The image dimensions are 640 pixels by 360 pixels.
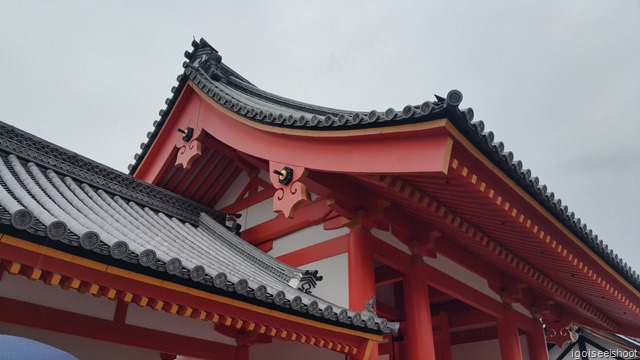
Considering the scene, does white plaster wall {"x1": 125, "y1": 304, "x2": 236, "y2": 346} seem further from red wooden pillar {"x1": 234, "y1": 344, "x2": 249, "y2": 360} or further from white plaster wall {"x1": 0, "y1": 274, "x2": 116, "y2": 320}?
white plaster wall {"x1": 0, "y1": 274, "x2": 116, "y2": 320}

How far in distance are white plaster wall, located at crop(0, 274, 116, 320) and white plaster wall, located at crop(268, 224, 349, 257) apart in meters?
2.82

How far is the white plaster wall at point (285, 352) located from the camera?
20.9 ft

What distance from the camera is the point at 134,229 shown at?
18.2 ft

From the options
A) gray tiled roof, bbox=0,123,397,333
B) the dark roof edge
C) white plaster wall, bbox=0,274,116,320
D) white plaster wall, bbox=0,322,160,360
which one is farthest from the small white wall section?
white plaster wall, bbox=0,274,116,320

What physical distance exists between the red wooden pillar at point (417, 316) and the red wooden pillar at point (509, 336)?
9.05ft

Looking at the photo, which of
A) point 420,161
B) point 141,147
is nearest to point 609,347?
point 420,161

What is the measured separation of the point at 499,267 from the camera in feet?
28.7

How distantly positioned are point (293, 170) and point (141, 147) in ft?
14.0

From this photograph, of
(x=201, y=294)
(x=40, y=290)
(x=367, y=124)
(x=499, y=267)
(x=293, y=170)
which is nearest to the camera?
(x=201, y=294)

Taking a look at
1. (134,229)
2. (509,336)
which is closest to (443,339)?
(509,336)

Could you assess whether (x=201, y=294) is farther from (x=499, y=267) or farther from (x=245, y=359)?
(x=499, y=267)

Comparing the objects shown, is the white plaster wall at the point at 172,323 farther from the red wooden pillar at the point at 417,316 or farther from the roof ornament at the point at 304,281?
the red wooden pillar at the point at 417,316

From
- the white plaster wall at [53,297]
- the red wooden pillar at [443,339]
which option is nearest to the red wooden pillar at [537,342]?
the red wooden pillar at [443,339]

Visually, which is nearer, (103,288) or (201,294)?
(103,288)
